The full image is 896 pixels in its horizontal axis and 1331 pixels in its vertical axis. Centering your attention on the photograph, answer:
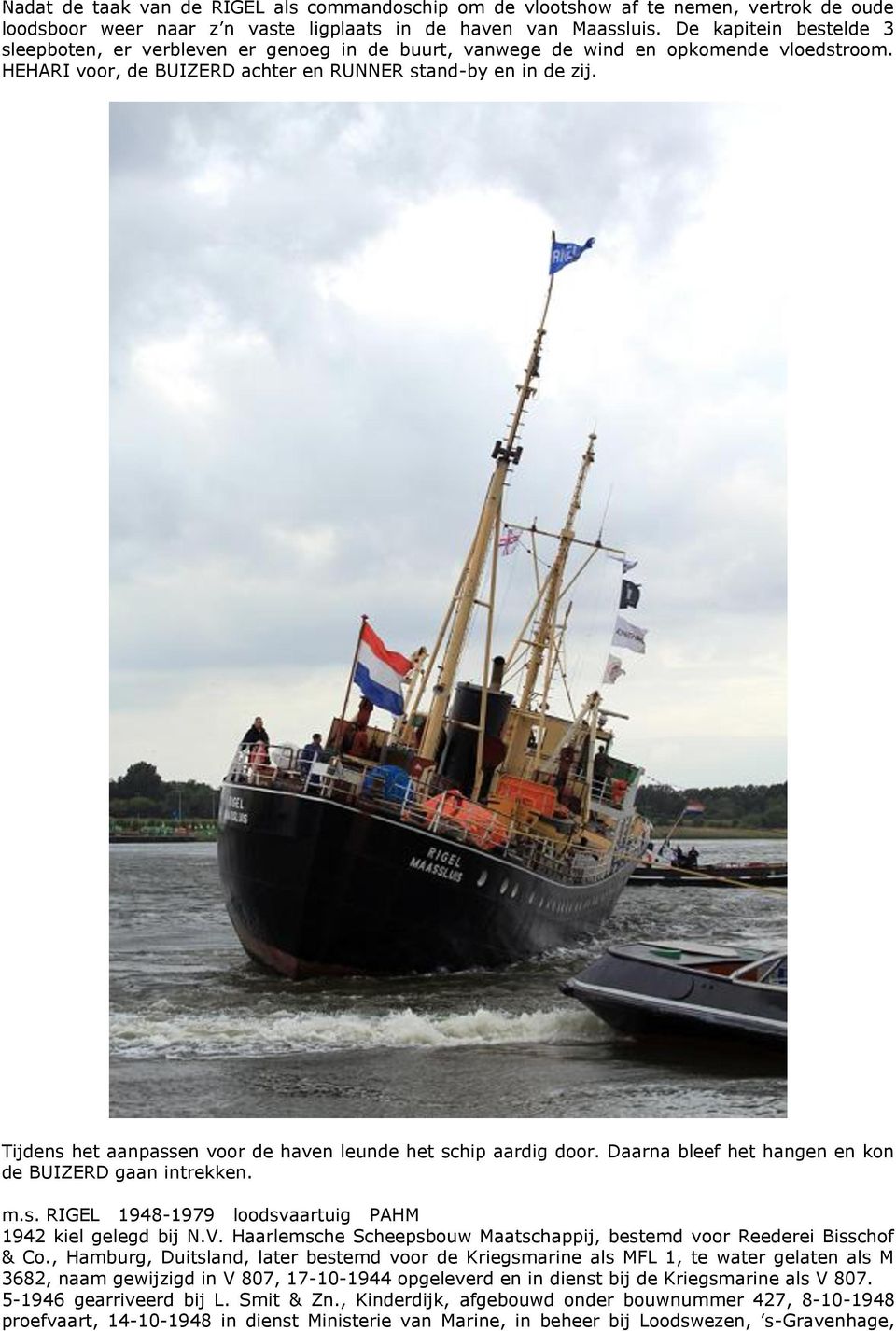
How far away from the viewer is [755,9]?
2019cm

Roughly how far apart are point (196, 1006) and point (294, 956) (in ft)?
11.3

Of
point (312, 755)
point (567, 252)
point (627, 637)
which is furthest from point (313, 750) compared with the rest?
point (627, 637)

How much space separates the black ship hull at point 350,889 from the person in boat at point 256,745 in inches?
29.4

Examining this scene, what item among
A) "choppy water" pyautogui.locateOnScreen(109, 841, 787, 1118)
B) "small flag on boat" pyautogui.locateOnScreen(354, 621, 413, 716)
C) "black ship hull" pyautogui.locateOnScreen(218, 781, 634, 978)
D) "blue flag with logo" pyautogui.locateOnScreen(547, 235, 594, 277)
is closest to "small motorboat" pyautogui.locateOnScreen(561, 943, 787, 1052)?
"choppy water" pyautogui.locateOnScreen(109, 841, 787, 1118)

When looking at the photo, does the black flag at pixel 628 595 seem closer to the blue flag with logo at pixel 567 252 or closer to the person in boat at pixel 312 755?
the blue flag with logo at pixel 567 252

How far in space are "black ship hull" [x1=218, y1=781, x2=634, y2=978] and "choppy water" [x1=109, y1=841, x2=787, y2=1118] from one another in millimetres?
604

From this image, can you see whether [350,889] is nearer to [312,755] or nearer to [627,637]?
[312,755]

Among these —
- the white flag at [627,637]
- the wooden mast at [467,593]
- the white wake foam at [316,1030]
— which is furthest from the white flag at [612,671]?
the white wake foam at [316,1030]

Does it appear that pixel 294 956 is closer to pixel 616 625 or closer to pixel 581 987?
pixel 581 987

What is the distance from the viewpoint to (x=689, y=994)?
25281 mm

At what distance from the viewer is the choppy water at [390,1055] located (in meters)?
20.7

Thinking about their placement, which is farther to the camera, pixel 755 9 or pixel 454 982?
pixel 454 982

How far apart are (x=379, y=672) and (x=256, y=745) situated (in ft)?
12.0
